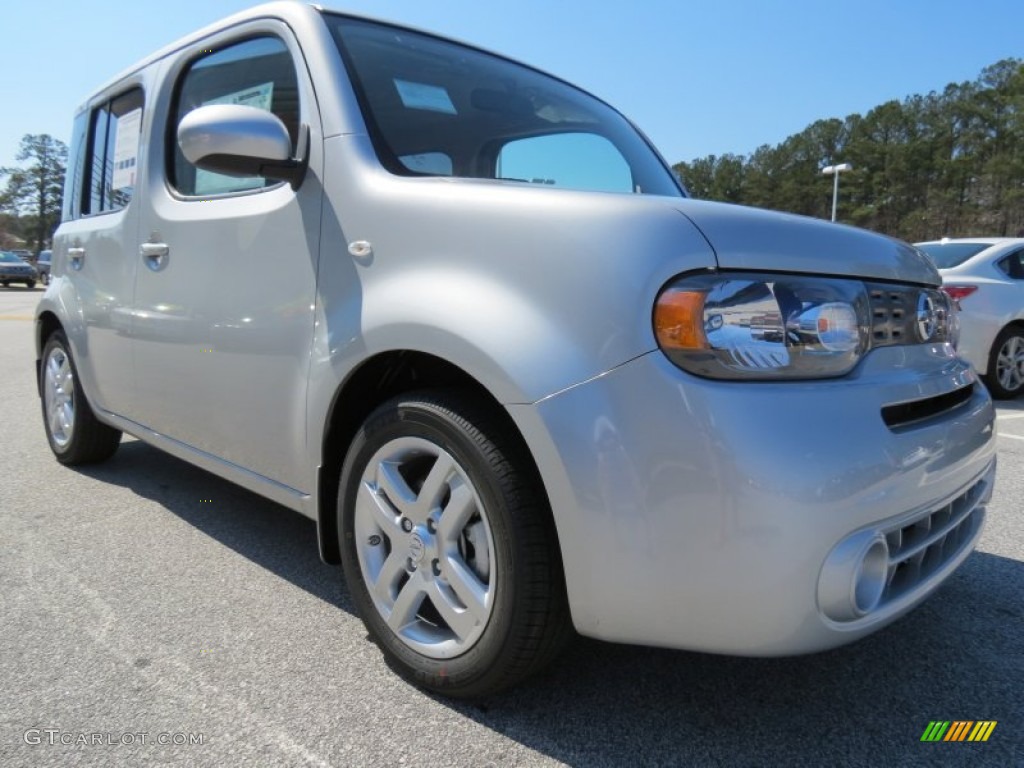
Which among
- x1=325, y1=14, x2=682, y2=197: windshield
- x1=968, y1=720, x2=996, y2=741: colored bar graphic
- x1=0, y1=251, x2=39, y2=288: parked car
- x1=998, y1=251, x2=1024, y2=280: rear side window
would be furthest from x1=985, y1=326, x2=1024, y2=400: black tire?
x1=0, y1=251, x2=39, y2=288: parked car

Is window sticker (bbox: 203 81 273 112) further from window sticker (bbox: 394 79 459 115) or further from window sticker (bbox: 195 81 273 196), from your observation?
window sticker (bbox: 394 79 459 115)

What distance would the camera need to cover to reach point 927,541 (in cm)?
157

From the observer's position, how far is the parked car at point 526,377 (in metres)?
1.36

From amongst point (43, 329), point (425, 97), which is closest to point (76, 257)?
point (43, 329)

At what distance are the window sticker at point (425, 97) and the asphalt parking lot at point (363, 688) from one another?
1.58 metres

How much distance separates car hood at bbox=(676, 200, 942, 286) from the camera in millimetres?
1448

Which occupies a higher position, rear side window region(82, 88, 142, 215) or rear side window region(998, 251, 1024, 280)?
rear side window region(82, 88, 142, 215)

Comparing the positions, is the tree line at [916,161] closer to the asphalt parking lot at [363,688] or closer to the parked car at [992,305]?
the parked car at [992,305]

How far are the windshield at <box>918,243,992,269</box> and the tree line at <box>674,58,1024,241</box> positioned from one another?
46.9 m

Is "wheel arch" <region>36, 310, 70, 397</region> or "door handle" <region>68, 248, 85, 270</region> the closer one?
"door handle" <region>68, 248, 85, 270</region>

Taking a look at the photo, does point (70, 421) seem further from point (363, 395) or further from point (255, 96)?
point (363, 395)

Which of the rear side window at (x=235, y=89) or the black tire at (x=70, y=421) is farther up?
the rear side window at (x=235, y=89)

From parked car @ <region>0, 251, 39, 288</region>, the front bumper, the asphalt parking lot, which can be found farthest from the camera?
parked car @ <region>0, 251, 39, 288</region>

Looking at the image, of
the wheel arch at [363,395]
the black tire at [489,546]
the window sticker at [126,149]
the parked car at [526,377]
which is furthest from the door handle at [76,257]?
the black tire at [489,546]
